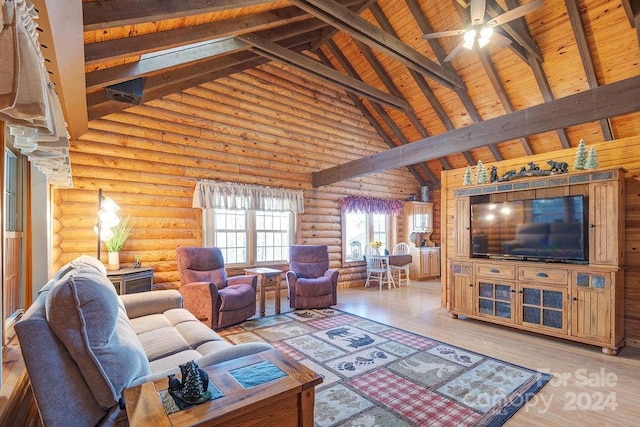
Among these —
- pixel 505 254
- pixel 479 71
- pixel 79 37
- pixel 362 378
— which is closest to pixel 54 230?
pixel 79 37

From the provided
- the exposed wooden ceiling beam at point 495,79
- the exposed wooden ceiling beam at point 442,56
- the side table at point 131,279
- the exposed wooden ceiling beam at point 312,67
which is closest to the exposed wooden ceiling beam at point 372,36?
the exposed wooden ceiling beam at point 442,56

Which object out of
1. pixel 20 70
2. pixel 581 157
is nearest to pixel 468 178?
pixel 581 157

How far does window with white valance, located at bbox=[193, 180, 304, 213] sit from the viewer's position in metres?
5.01

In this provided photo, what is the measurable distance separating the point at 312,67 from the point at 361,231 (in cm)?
401

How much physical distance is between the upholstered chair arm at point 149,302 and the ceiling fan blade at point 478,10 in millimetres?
4175

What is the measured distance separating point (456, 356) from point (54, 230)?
494cm

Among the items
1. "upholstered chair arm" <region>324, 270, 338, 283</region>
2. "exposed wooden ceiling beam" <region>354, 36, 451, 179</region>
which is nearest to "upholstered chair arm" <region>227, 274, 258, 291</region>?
"upholstered chair arm" <region>324, 270, 338, 283</region>

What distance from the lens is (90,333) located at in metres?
1.31

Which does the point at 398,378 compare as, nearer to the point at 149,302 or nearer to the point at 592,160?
the point at 149,302

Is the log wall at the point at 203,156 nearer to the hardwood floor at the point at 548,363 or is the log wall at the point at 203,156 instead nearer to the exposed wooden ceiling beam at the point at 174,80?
the exposed wooden ceiling beam at the point at 174,80

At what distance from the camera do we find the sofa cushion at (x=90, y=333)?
1.28m

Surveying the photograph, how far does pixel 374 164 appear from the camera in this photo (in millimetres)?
5316

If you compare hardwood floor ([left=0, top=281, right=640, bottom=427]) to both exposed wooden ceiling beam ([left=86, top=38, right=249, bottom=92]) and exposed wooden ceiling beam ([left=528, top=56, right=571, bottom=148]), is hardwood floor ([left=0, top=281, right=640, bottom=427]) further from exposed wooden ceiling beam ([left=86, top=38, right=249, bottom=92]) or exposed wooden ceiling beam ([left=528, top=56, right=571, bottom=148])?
exposed wooden ceiling beam ([left=528, top=56, right=571, bottom=148])

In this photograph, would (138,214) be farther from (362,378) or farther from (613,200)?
(613,200)
